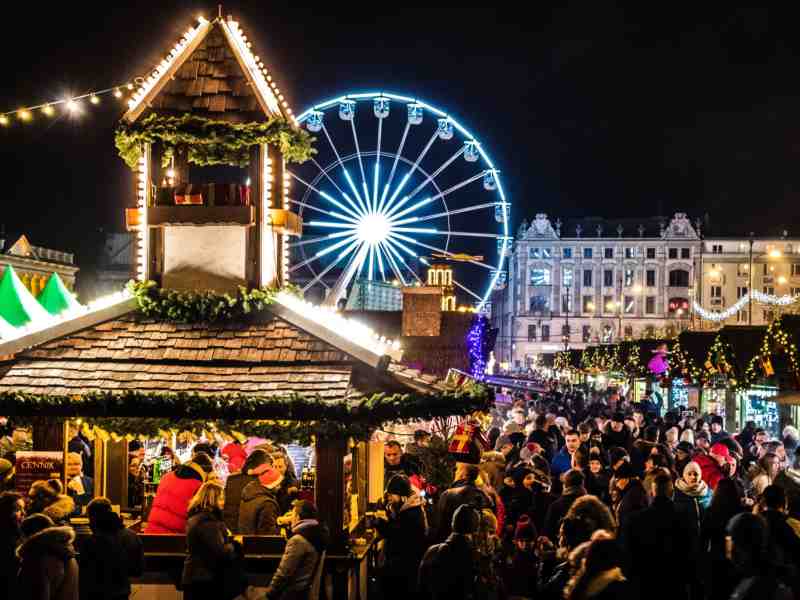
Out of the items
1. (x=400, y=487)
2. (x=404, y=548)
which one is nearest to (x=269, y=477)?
(x=400, y=487)

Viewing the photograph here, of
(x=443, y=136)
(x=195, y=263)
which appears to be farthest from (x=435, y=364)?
A: (x=195, y=263)

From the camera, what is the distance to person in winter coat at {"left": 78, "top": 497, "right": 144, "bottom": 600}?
23.0 feet

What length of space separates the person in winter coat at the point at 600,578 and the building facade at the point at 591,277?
3666 inches

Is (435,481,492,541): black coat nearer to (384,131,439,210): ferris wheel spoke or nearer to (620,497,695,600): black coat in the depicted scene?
(620,497,695,600): black coat

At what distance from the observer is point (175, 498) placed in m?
8.38

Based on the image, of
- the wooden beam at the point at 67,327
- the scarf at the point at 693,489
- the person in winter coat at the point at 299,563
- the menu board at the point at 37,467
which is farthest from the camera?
the scarf at the point at 693,489

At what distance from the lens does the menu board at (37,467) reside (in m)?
8.66

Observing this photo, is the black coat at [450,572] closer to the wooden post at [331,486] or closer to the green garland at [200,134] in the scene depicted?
the wooden post at [331,486]

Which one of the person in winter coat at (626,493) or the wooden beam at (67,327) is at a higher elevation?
the wooden beam at (67,327)

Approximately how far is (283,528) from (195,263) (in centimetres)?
287

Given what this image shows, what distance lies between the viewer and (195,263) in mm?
9641

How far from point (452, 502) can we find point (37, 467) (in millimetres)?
3776

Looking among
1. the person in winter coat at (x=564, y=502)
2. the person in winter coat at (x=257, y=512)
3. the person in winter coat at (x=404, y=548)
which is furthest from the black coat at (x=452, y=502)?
the person in winter coat at (x=257, y=512)

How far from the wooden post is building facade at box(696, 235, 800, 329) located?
87.8 metres
